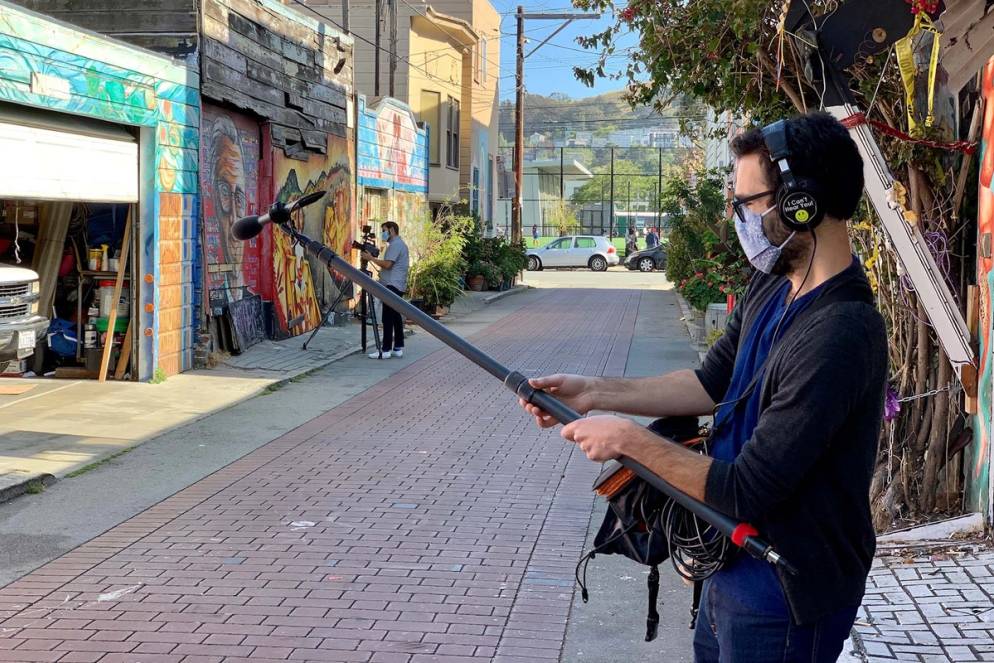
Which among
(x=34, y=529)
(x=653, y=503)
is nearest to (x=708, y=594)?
(x=653, y=503)

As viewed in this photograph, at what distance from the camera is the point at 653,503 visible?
2.55 meters

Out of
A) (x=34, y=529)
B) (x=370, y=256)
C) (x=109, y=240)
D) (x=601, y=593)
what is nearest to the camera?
(x=601, y=593)

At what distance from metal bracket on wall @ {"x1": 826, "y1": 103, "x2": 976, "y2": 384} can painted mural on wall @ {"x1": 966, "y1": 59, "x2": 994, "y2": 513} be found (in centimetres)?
10

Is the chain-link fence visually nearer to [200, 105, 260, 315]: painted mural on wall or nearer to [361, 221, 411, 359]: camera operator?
[361, 221, 411, 359]: camera operator

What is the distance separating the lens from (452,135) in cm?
3347

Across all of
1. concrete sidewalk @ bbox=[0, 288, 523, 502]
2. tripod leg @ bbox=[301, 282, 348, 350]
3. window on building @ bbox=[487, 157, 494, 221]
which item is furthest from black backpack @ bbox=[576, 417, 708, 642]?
window on building @ bbox=[487, 157, 494, 221]

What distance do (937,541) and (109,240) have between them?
9.58 m

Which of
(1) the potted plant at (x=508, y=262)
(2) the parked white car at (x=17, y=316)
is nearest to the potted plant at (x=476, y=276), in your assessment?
(1) the potted plant at (x=508, y=262)

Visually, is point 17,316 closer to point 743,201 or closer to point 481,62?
point 743,201

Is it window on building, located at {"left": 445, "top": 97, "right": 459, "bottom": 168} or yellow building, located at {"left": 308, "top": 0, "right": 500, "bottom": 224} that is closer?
yellow building, located at {"left": 308, "top": 0, "right": 500, "bottom": 224}

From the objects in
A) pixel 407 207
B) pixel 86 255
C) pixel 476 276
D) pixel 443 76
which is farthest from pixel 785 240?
pixel 443 76

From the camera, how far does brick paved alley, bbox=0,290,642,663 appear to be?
4.96 m

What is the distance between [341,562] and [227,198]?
896cm

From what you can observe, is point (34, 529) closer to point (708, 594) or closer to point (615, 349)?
point (708, 594)
